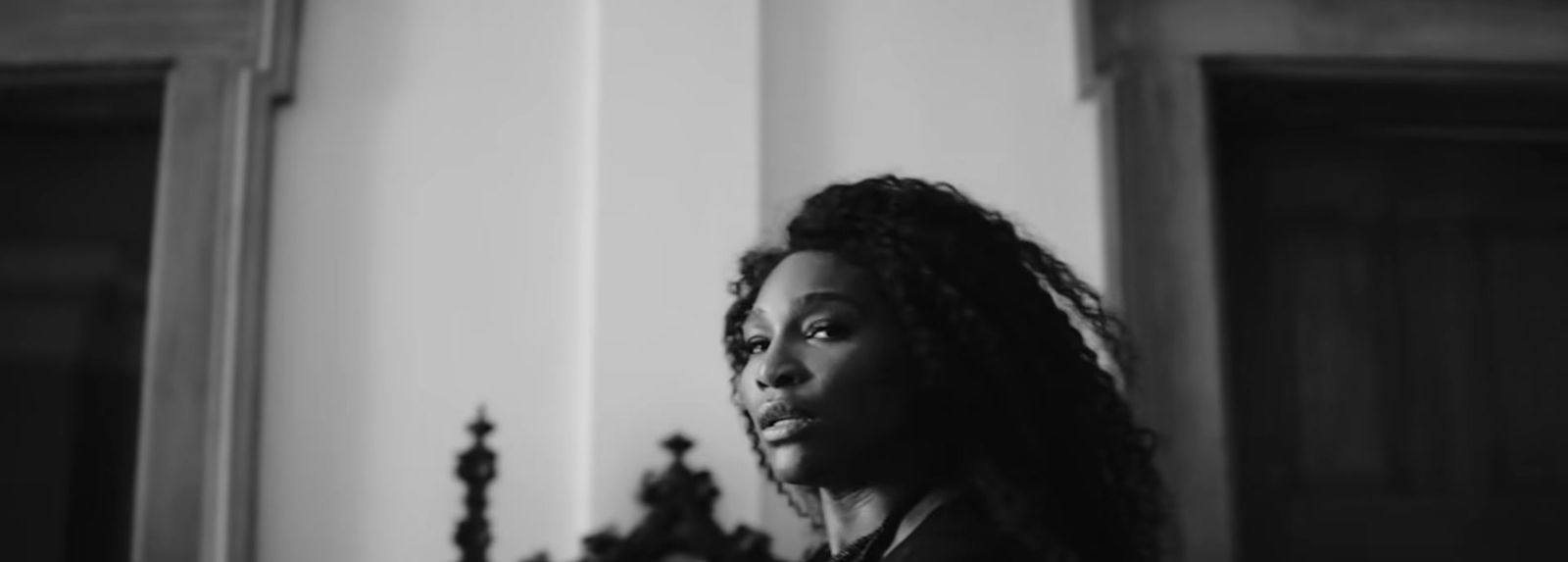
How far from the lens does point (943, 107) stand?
8.45 ft

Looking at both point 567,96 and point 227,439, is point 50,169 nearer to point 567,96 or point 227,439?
point 227,439

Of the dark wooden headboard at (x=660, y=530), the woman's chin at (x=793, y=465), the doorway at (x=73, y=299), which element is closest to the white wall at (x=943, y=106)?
the dark wooden headboard at (x=660, y=530)

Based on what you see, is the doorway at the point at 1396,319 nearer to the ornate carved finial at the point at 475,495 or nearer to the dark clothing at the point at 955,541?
the ornate carved finial at the point at 475,495

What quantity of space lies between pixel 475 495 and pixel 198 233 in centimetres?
59

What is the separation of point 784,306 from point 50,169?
2.05 metres

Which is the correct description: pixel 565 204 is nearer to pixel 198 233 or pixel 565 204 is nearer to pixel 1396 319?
pixel 198 233

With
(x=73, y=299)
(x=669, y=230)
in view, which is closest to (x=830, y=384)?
(x=669, y=230)

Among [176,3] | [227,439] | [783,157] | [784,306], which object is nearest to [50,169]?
[176,3]

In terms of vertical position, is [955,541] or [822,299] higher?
[822,299]

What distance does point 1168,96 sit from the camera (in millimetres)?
2584

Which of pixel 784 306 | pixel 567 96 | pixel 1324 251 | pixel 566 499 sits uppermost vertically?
pixel 567 96

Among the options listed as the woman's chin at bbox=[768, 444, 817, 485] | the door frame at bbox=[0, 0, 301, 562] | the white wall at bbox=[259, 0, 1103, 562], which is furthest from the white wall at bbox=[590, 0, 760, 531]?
the woman's chin at bbox=[768, 444, 817, 485]

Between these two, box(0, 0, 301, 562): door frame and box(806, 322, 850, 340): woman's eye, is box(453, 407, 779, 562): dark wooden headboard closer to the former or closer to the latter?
box(0, 0, 301, 562): door frame

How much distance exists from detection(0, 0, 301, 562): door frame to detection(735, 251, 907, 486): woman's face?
1515mm
